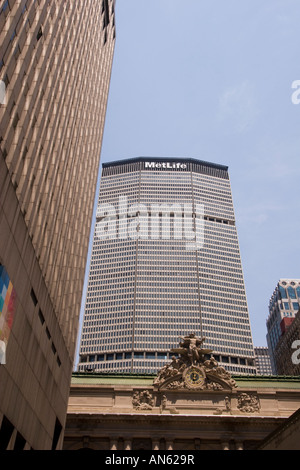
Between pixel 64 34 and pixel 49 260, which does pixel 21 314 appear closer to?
pixel 49 260

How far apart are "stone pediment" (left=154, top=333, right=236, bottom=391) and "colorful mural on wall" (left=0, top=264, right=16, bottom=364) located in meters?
34.0

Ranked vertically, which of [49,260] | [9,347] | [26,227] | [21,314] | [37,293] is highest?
[49,260]

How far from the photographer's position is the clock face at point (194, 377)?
5397cm

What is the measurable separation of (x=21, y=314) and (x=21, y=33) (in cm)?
1866

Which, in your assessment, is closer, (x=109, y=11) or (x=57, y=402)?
(x=57, y=402)

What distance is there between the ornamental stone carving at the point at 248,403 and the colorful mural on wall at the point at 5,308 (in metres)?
37.9

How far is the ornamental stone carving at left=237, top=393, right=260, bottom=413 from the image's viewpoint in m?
52.4

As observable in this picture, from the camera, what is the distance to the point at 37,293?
30766 millimetres

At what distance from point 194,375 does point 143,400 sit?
7386 millimetres

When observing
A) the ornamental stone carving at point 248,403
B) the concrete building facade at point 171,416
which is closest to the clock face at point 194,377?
the concrete building facade at point 171,416

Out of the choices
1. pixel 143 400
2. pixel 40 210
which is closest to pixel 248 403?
pixel 143 400

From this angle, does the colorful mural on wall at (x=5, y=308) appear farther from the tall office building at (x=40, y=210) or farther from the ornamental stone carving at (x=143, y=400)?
the ornamental stone carving at (x=143, y=400)

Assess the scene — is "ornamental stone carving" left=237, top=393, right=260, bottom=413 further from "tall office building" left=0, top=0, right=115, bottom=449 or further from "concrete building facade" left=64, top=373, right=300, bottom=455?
"tall office building" left=0, top=0, right=115, bottom=449

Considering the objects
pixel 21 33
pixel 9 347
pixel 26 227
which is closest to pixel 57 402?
pixel 9 347
